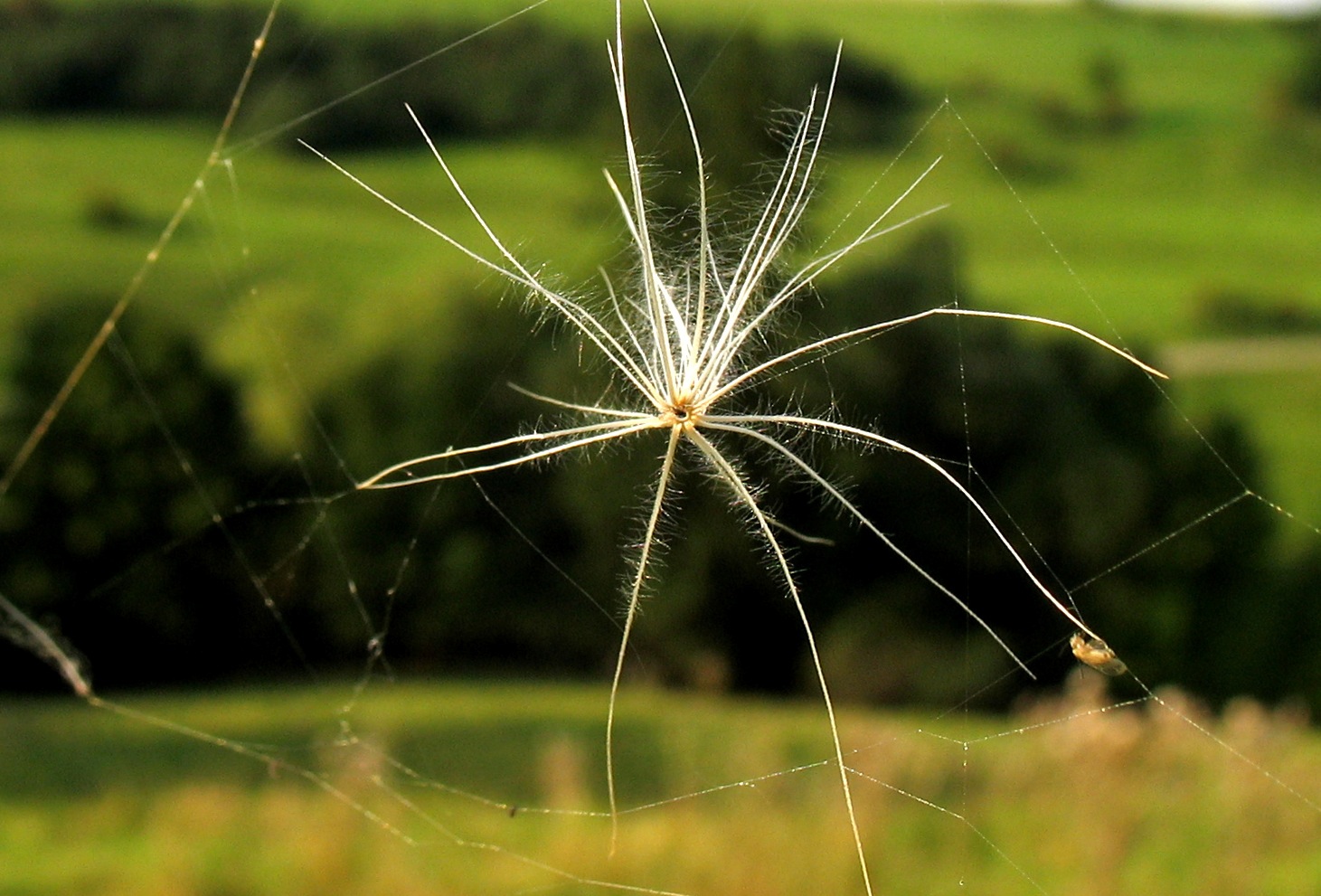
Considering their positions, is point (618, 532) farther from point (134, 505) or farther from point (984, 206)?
point (984, 206)

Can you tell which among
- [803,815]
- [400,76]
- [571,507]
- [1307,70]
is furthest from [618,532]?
[1307,70]

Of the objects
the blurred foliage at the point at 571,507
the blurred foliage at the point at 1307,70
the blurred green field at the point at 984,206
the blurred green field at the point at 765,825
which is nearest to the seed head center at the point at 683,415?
the blurred green field at the point at 765,825

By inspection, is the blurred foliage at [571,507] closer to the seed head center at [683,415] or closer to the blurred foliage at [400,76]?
the blurred foliage at [400,76]

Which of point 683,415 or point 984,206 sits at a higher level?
point 683,415

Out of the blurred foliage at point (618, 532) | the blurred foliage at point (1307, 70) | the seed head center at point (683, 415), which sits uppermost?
the seed head center at point (683, 415)

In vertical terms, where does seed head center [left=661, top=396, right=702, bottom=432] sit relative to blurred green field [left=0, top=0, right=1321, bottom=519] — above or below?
above

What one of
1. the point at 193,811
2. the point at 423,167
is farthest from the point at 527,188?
the point at 193,811

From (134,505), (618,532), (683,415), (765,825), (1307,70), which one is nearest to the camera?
(683,415)

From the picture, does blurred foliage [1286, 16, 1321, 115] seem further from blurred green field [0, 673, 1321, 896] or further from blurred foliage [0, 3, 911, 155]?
blurred green field [0, 673, 1321, 896]

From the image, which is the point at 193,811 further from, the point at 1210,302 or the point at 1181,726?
the point at 1210,302

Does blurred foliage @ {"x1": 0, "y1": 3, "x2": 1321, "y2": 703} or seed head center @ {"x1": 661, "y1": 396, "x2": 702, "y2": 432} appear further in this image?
blurred foliage @ {"x1": 0, "y1": 3, "x2": 1321, "y2": 703}

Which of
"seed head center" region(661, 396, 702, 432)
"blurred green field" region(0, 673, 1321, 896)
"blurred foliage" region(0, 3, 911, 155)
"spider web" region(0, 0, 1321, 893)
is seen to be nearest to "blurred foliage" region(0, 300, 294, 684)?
"blurred green field" region(0, 673, 1321, 896)
